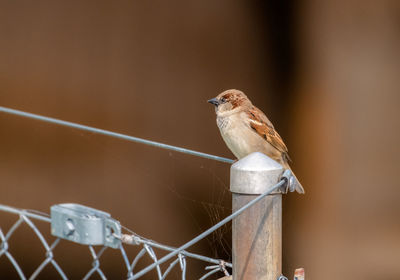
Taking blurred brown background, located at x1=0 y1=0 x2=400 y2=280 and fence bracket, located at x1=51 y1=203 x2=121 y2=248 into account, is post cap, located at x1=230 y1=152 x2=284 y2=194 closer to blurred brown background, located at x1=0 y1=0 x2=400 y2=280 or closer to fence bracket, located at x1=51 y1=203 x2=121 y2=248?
fence bracket, located at x1=51 y1=203 x2=121 y2=248

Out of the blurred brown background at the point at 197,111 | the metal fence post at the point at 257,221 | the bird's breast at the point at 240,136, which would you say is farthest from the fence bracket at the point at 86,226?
the blurred brown background at the point at 197,111

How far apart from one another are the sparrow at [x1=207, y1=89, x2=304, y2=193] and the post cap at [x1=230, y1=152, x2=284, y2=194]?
121 cm

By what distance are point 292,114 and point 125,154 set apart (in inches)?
31.7

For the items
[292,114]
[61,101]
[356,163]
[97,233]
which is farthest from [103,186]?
[97,233]

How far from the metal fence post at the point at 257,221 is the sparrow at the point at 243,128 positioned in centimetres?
120

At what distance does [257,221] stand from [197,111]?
1.85 meters

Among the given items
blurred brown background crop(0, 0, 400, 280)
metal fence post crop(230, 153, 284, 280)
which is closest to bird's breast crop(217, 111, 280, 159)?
blurred brown background crop(0, 0, 400, 280)

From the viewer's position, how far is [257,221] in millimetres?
979

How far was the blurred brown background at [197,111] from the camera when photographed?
2461mm

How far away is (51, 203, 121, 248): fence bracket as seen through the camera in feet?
3.19

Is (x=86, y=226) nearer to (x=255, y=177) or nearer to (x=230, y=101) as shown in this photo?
(x=255, y=177)

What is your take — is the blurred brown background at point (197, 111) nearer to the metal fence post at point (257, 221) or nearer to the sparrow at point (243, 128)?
the sparrow at point (243, 128)

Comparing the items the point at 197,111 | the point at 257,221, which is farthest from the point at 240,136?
the point at 257,221

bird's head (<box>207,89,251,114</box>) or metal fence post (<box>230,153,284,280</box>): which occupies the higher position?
bird's head (<box>207,89,251,114</box>)
